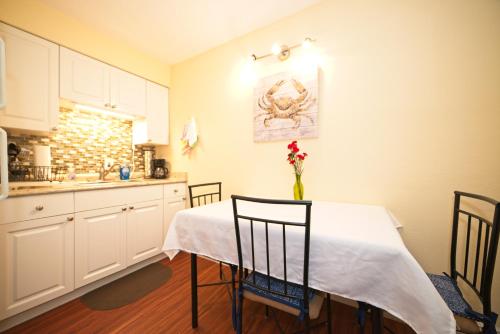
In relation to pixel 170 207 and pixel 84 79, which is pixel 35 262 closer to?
pixel 170 207

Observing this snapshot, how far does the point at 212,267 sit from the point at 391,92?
230cm

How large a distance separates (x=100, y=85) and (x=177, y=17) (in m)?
1.06

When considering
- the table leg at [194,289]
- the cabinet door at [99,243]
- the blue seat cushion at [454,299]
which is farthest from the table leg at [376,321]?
the cabinet door at [99,243]

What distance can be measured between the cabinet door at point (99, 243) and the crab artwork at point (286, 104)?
1708 mm

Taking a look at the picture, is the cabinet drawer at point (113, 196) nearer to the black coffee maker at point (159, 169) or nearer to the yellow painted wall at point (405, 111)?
the black coffee maker at point (159, 169)

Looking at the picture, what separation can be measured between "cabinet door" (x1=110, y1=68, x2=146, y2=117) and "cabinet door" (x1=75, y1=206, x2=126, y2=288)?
1.16 m

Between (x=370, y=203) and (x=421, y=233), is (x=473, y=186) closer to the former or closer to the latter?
(x=421, y=233)

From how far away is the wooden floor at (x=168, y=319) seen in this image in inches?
52.3

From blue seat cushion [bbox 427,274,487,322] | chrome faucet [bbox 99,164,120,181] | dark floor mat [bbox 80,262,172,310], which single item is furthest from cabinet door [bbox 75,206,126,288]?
blue seat cushion [bbox 427,274,487,322]

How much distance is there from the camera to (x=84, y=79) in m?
1.93

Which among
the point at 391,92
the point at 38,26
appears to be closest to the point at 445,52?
the point at 391,92

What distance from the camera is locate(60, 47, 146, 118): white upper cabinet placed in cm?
183

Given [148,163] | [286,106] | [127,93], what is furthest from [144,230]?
[286,106]

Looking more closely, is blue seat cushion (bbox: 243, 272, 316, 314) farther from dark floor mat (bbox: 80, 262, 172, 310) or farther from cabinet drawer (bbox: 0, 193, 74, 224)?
cabinet drawer (bbox: 0, 193, 74, 224)
